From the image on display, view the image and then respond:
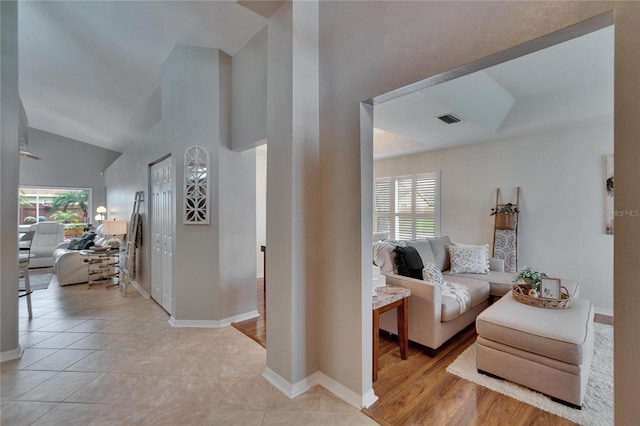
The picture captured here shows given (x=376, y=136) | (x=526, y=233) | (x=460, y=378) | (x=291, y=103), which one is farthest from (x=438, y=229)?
(x=291, y=103)

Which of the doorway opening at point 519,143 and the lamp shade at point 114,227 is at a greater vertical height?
the doorway opening at point 519,143

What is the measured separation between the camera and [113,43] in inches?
126

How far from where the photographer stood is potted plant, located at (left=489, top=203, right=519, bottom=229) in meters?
4.30

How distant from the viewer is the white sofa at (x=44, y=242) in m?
6.55

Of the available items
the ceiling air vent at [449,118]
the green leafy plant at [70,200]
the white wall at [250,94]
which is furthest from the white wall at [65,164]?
the ceiling air vent at [449,118]

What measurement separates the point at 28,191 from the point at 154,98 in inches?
271

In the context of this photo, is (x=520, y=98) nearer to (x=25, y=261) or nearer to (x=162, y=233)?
(x=162, y=233)

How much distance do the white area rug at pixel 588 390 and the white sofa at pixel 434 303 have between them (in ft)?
0.89

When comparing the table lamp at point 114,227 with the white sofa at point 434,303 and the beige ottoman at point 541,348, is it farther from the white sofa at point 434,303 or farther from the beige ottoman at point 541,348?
the beige ottoman at point 541,348

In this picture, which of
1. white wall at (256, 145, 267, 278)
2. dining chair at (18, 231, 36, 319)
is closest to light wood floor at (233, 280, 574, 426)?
white wall at (256, 145, 267, 278)

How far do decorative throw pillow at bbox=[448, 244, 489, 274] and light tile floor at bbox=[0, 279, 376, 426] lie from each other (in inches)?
104

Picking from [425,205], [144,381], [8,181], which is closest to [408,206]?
[425,205]

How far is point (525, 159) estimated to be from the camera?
14.0 feet

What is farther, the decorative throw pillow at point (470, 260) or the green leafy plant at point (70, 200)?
the green leafy plant at point (70, 200)
